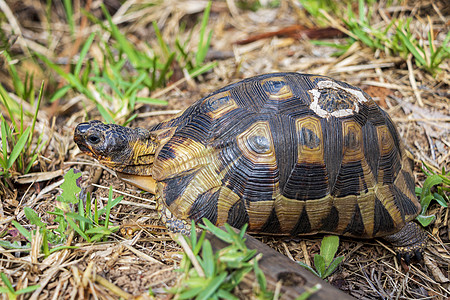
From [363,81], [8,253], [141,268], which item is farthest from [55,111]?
[363,81]

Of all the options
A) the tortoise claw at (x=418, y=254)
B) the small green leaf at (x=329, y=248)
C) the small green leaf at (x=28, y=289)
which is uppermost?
the small green leaf at (x=28, y=289)

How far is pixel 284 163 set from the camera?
2.44m

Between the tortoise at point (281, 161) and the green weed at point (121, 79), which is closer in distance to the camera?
the tortoise at point (281, 161)

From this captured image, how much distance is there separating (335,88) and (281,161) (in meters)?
0.70

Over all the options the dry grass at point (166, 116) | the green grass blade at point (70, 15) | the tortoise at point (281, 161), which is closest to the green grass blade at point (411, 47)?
the dry grass at point (166, 116)

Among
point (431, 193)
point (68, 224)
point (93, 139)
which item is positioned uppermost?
point (93, 139)

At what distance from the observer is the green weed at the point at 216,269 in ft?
5.65

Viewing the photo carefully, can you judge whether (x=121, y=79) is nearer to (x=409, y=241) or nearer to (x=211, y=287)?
(x=211, y=287)

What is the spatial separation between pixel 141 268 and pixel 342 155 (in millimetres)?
1472

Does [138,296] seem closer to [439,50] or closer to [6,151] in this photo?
[6,151]

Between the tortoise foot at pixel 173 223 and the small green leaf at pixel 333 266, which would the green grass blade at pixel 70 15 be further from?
the small green leaf at pixel 333 266

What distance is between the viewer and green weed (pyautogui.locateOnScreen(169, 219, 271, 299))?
1.72 meters

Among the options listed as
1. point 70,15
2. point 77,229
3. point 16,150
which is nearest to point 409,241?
point 77,229

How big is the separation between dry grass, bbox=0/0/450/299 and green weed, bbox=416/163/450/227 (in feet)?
0.36
